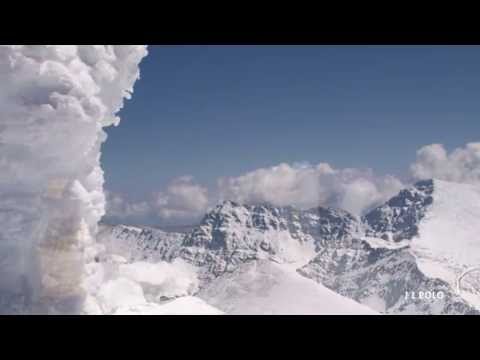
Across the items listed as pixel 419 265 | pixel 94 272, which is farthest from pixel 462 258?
pixel 94 272

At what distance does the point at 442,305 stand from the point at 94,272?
515ft

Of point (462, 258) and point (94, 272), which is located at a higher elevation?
point (462, 258)
